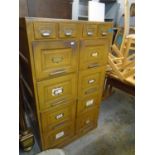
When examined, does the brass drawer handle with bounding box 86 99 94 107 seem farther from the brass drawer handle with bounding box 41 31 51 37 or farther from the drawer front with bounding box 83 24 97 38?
the brass drawer handle with bounding box 41 31 51 37

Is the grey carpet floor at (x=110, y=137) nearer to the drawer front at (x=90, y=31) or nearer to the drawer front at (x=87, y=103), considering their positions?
the drawer front at (x=87, y=103)

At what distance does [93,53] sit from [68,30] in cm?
34

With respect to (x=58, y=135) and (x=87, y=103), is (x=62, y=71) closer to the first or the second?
(x=87, y=103)

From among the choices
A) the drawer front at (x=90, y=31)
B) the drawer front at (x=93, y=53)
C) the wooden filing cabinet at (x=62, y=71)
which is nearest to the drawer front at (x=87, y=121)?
the wooden filing cabinet at (x=62, y=71)

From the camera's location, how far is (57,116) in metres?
1.34

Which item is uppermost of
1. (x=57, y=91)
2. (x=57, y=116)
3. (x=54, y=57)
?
(x=54, y=57)

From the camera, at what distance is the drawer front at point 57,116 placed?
1.28 m

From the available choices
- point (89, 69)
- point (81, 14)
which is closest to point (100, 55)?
point (89, 69)

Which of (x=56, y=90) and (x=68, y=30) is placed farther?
(x=56, y=90)

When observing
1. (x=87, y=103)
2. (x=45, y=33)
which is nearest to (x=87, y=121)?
(x=87, y=103)

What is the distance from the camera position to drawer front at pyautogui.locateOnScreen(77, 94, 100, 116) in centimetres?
148
